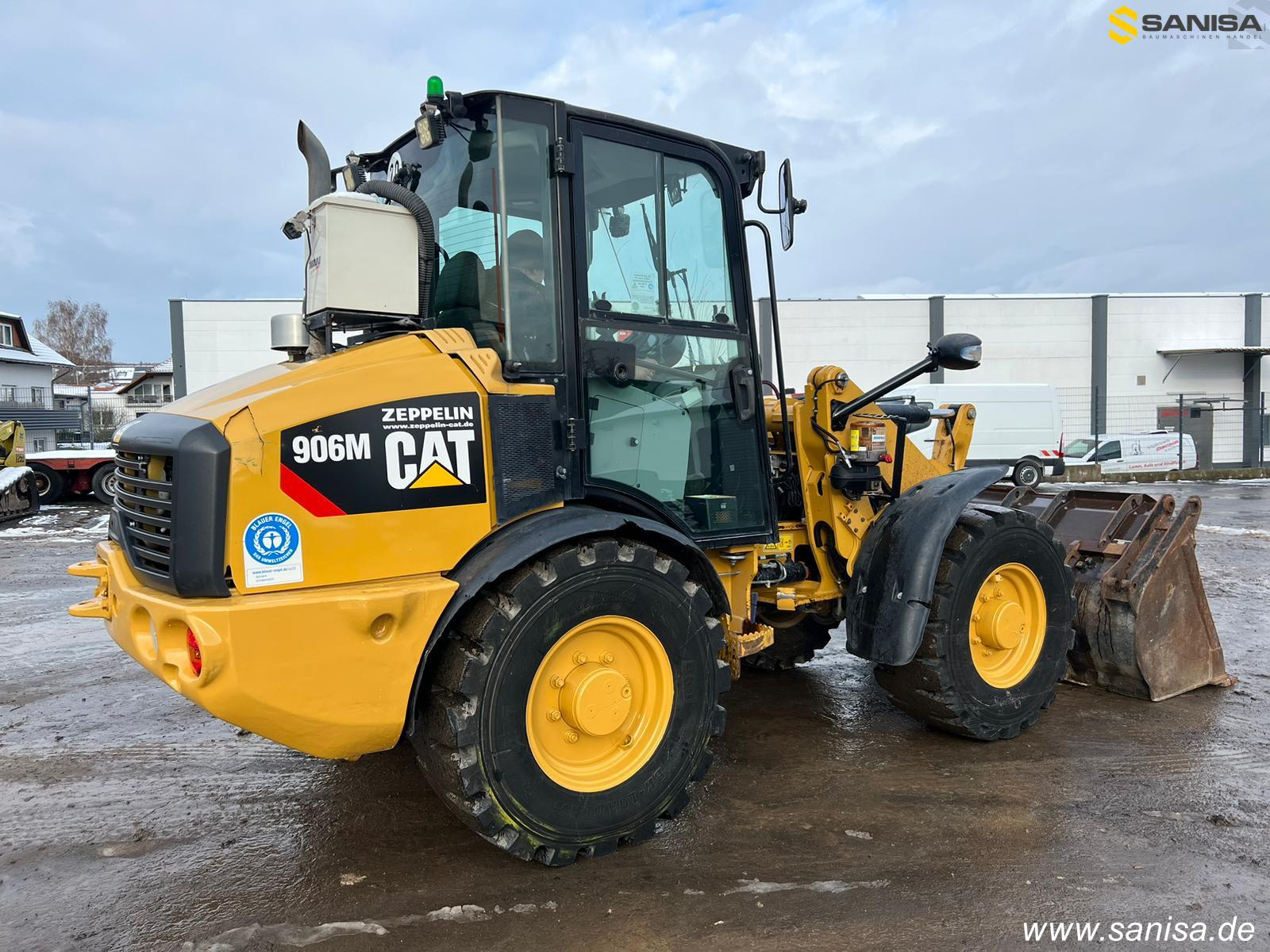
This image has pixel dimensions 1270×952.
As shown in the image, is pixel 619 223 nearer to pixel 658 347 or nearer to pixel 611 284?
pixel 611 284

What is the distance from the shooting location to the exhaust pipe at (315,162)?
3.70 m

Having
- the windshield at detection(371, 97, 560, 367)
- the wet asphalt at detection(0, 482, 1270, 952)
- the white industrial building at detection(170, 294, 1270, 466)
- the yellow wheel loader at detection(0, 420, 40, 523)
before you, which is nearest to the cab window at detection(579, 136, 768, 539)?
the windshield at detection(371, 97, 560, 367)

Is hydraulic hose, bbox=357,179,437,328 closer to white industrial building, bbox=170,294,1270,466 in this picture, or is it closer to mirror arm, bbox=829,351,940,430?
mirror arm, bbox=829,351,940,430

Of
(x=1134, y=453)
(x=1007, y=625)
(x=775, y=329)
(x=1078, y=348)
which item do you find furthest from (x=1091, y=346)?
(x=775, y=329)

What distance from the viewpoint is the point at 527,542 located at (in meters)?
2.97

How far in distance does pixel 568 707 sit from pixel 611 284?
5.35 feet

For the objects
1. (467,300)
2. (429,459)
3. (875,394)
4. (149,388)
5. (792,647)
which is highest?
(149,388)

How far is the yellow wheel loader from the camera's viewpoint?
15078 mm

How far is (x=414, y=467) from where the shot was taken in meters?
2.88

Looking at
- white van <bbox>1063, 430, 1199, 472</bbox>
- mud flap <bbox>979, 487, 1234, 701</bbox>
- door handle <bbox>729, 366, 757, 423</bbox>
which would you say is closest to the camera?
door handle <bbox>729, 366, 757, 423</bbox>

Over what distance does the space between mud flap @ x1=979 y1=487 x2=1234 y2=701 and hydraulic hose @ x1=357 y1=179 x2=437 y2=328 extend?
401 cm

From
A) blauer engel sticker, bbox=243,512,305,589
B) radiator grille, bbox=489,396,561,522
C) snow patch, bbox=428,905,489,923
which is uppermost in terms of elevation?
radiator grille, bbox=489,396,561,522

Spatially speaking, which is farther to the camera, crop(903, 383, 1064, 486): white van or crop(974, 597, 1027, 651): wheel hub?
crop(903, 383, 1064, 486): white van

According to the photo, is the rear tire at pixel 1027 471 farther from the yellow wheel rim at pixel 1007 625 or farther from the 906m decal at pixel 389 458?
the 906m decal at pixel 389 458
